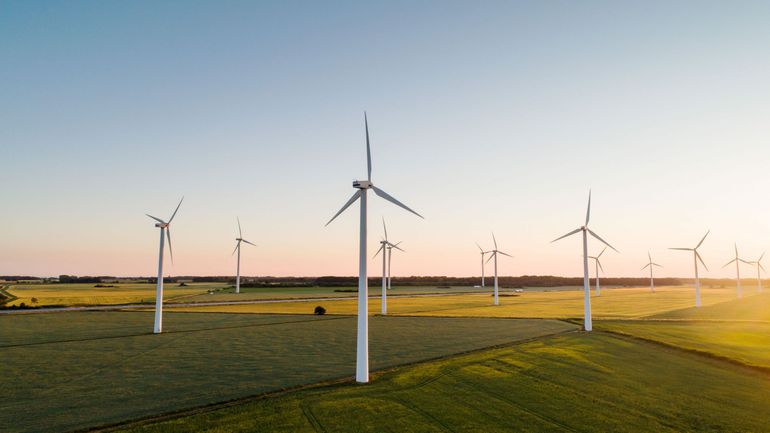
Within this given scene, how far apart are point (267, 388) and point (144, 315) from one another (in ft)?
179

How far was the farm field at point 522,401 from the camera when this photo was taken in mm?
18609

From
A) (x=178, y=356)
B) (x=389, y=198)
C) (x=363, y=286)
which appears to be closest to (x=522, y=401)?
(x=363, y=286)

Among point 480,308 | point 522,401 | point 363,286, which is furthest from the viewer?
point 480,308

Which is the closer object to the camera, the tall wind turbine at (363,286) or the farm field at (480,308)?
the tall wind turbine at (363,286)

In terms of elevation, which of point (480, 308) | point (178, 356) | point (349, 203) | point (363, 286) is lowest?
point (480, 308)

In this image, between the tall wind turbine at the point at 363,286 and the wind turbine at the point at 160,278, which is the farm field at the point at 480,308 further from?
the tall wind turbine at the point at 363,286

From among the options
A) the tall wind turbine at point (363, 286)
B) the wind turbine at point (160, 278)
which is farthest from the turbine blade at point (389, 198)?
the wind turbine at point (160, 278)

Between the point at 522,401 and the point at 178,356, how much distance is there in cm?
2604

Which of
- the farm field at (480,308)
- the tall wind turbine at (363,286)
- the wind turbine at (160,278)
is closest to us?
the tall wind turbine at (363,286)

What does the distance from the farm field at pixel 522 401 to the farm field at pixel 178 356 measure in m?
3.73

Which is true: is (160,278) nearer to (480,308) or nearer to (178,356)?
(178,356)

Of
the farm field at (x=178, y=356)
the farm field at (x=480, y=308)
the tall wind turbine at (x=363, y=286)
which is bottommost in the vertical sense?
the farm field at (x=480, y=308)

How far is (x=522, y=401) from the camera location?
72.2 feet

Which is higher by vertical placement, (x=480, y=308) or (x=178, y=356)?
(x=178, y=356)
